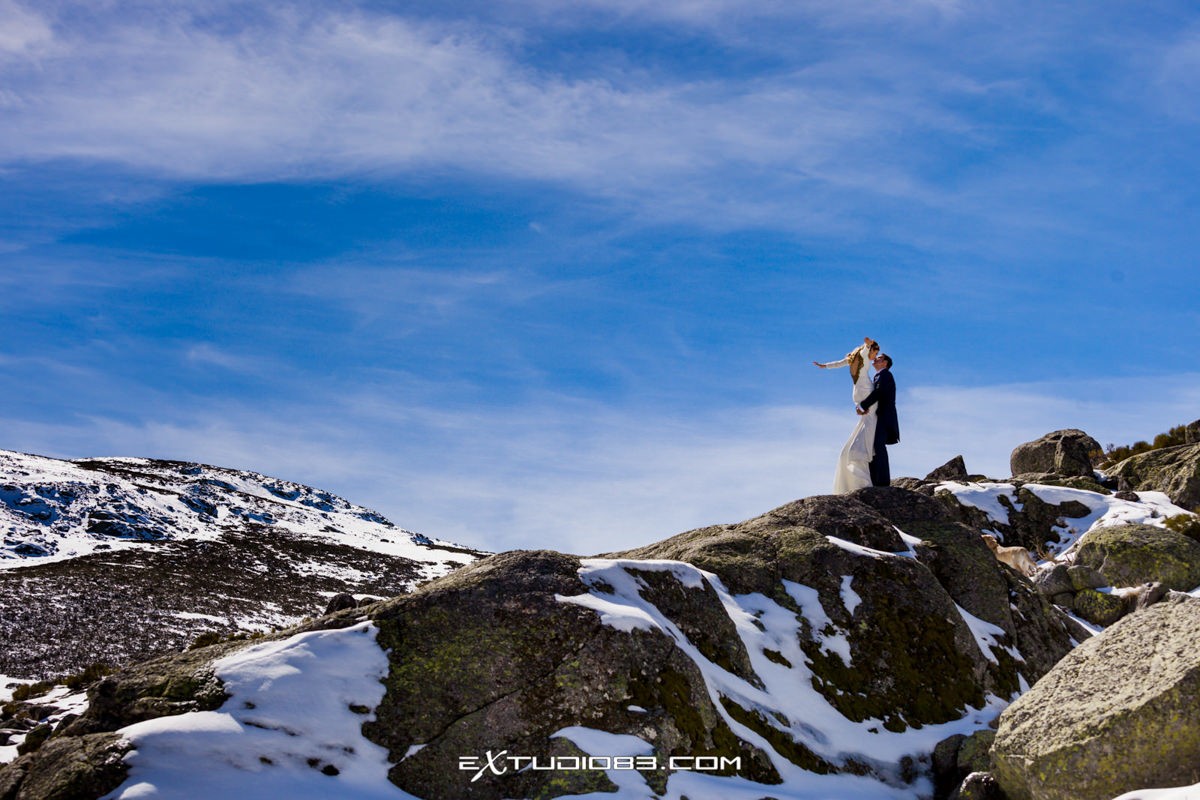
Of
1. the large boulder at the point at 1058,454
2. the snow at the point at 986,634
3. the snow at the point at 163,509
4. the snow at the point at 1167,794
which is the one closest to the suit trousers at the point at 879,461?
the snow at the point at 986,634

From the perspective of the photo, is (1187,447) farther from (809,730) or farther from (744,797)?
(744,797)

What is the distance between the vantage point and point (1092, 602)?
24.3 metres

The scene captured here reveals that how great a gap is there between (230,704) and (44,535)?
5732cm

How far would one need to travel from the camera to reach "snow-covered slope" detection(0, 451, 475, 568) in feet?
198

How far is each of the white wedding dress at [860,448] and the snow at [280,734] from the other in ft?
53.2

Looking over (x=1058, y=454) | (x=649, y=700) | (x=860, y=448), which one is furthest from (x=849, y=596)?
(x=1058, y=454)

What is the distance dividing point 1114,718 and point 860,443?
1489 cm

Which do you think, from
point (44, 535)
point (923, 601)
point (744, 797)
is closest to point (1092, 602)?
point (923, 601)

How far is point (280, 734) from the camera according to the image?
9953 millimetres

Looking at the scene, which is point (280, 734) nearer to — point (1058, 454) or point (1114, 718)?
point (1114, 718)

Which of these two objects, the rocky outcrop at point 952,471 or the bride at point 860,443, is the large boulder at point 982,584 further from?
the rocky outcrop at point 952,471

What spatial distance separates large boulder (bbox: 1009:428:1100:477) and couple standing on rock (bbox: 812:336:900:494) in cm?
2064

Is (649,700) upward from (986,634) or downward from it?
downward

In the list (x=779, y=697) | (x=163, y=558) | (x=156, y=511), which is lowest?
(x=779, y=697)
